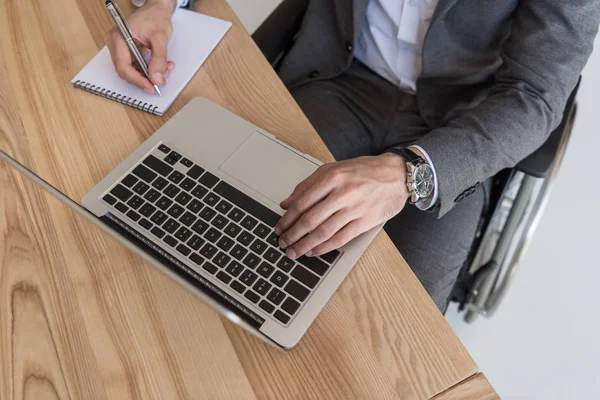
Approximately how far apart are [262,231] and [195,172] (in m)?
0.13

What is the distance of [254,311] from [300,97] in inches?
23.2

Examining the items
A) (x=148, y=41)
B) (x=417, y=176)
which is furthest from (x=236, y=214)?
(x=148, y=41)

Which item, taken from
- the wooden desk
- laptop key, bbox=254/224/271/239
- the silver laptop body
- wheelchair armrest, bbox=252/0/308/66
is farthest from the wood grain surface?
wheelchair armrest, bbox=252/0/308/66

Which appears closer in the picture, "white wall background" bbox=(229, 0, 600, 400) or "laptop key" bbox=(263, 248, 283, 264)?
"laptop key" bbox=(263, 248, 283, 264)

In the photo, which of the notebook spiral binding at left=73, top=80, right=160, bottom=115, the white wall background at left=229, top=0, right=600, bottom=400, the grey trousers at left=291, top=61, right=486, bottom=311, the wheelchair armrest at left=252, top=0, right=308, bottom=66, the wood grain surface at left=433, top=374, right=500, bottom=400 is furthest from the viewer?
the white wall background at left=229, top=0, right=600, bottom=400

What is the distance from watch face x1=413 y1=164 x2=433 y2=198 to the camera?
0.64m

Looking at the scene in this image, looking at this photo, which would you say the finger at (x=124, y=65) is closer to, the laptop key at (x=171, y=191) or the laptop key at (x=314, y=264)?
the laptop key at (x=171, y=191)

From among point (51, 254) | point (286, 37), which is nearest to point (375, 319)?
point (51, 254)

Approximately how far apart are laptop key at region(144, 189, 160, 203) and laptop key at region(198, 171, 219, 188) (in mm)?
59

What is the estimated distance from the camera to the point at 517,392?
1.18 meters

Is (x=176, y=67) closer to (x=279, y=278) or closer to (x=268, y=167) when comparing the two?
(x=268, y=167)

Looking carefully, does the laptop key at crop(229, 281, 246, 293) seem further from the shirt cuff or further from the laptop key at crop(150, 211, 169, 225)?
the shirt cuff

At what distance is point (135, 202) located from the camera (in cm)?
61

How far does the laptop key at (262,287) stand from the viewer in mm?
543
